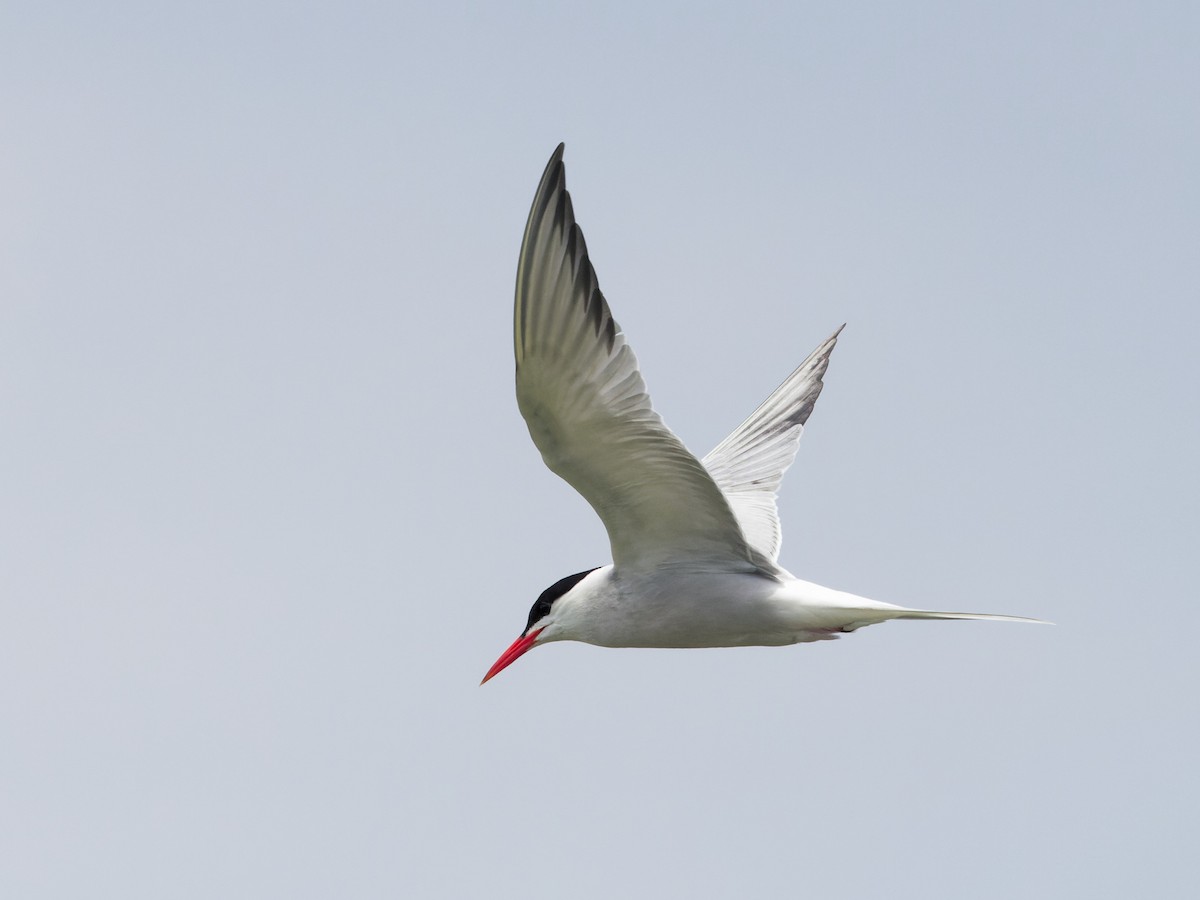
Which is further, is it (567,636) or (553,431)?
(567,636)

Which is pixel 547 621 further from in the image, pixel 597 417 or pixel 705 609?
pixel 597 417

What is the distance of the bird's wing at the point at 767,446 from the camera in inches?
411

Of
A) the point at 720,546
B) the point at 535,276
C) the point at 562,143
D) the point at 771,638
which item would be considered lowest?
the point at 771,638

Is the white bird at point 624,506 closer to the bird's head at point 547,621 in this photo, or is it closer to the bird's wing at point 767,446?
the bird's head at point 547,621

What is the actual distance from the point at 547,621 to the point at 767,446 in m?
2.76

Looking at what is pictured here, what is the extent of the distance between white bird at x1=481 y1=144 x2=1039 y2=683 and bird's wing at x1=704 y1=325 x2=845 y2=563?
1.65 feet

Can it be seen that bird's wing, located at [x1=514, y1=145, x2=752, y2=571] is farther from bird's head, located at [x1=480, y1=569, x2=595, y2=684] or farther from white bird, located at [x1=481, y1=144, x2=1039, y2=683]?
bird's head, located at [x1=480, y1=569, x2=595, y2=684]

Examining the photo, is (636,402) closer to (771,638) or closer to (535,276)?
(535,276)

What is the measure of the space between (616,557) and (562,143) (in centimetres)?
274

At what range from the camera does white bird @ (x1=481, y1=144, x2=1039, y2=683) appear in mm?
6832

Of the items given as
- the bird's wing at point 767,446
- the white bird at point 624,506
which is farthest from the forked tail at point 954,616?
the bird's wing at point 767,446

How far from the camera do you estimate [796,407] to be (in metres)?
11.1

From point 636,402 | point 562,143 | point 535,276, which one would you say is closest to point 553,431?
point 636,402

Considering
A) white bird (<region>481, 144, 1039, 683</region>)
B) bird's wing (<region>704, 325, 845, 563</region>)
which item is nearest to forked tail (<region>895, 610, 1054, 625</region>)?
white bird (<region>481, 144, 1039, 683</region>)
